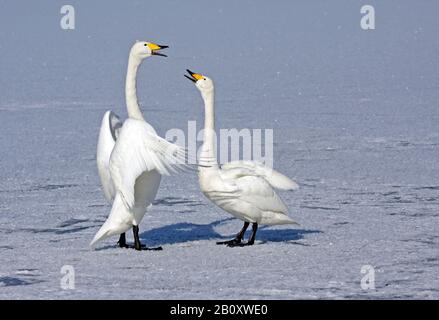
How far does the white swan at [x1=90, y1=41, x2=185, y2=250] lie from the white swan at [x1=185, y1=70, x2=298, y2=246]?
1.00ft

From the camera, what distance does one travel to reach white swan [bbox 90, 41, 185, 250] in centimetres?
593

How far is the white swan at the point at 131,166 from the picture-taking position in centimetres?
593

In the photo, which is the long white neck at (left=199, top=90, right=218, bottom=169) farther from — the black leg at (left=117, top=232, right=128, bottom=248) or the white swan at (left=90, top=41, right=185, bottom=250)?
the black leg at (left=117, top=232, right=128, bottom=248)

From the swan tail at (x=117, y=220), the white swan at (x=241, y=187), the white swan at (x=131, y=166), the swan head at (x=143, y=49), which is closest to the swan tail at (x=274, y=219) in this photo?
the white swan at (x=241, y=187)

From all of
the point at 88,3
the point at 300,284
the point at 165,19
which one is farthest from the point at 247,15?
the point at 300,284

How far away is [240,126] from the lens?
1234 cm

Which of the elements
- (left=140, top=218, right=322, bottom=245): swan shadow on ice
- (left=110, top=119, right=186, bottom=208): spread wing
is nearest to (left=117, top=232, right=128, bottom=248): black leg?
(left=140, top=218, right=322, bottom=245): swan shadow on ice

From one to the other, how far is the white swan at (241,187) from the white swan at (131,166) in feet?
1.00

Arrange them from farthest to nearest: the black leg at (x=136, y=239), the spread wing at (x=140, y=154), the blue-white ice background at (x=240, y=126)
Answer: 1. the black leg at (x=136, y=239)
2. the spread wing at (x=140, y=154)
3. the blue-white ice background at (x=240, y=126)

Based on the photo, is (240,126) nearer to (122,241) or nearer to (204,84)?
(204,84)

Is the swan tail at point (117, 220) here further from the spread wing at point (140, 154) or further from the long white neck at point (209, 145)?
the long white neck at point (209, 145)

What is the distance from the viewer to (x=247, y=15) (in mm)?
27281

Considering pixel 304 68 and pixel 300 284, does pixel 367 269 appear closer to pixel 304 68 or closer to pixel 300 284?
pixel 300 284

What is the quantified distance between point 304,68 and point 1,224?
12249 millimetres
